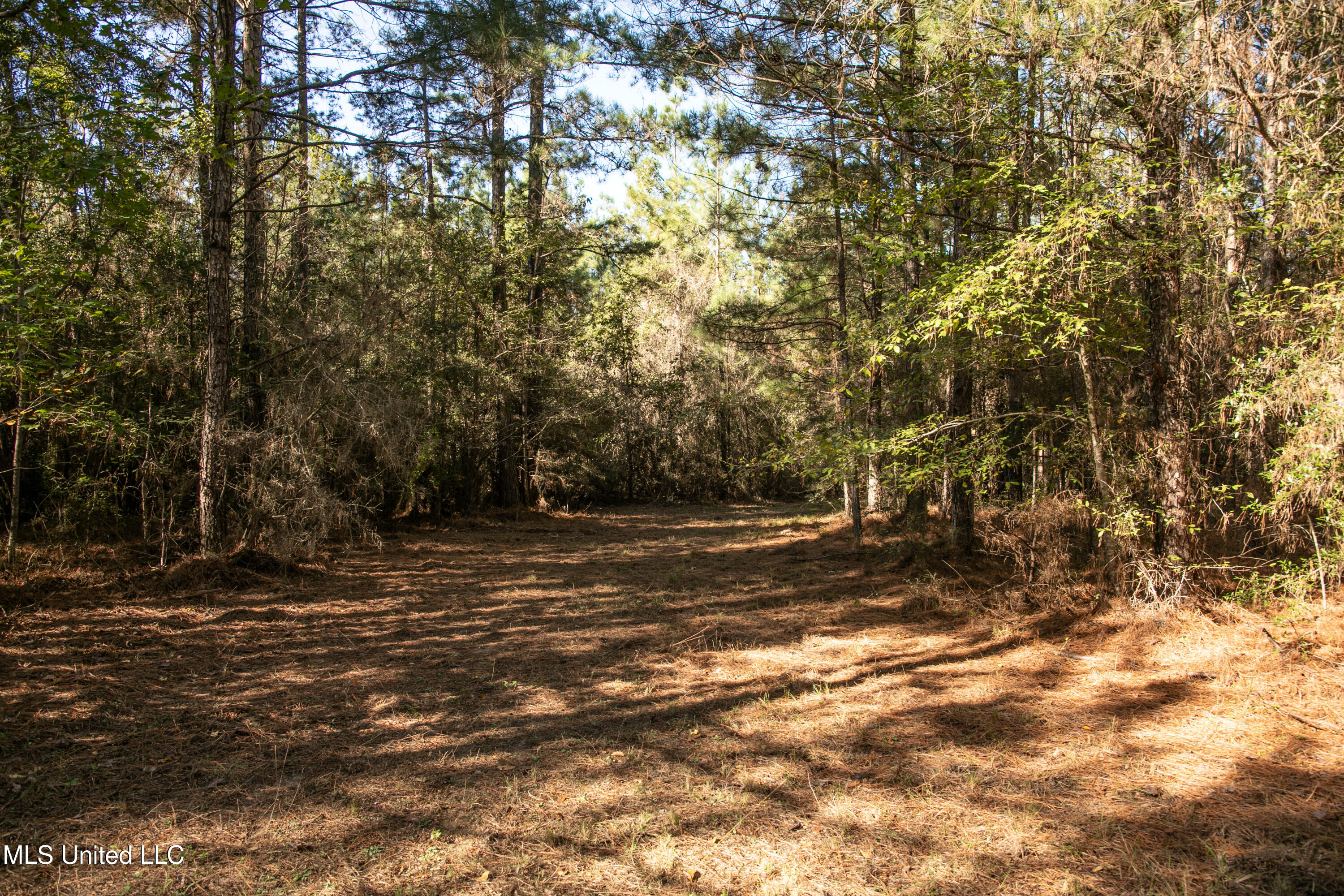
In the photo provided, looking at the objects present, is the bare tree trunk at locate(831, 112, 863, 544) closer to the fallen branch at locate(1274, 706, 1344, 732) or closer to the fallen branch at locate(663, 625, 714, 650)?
the fallen branch at locate(663, 625, 714, 650)

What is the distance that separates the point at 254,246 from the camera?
9094 millimetres

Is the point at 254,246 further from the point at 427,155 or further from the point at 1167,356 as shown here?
the point at 1167,356

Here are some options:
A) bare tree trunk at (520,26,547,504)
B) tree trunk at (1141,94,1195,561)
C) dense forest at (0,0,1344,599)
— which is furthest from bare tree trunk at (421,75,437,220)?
tree trunk at (1141,94,1195,561)

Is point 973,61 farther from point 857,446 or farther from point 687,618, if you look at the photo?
point 687,618

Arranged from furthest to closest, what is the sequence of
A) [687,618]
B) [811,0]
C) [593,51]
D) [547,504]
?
1. [547,504]
2. [593,51]
3. [687,618]
4. [811,0]

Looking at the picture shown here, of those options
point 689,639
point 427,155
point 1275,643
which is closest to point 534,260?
point 427,155

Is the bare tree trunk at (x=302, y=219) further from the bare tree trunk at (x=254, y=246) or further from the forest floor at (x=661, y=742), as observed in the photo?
the forest floor at (x=661, y=742)

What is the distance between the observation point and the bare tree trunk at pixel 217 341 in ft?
24.3

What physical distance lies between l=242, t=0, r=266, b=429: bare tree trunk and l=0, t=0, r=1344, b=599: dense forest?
60 millimetres

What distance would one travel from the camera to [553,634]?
6531mm

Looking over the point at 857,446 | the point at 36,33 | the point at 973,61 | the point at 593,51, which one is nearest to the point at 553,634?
the point at 857,446

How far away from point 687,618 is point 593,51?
9.69 metres

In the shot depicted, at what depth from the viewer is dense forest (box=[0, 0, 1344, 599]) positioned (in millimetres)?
4793

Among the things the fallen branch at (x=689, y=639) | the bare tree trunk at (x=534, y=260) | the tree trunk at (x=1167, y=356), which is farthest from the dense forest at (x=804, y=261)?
the fallen branch at (x=689, y=639)
